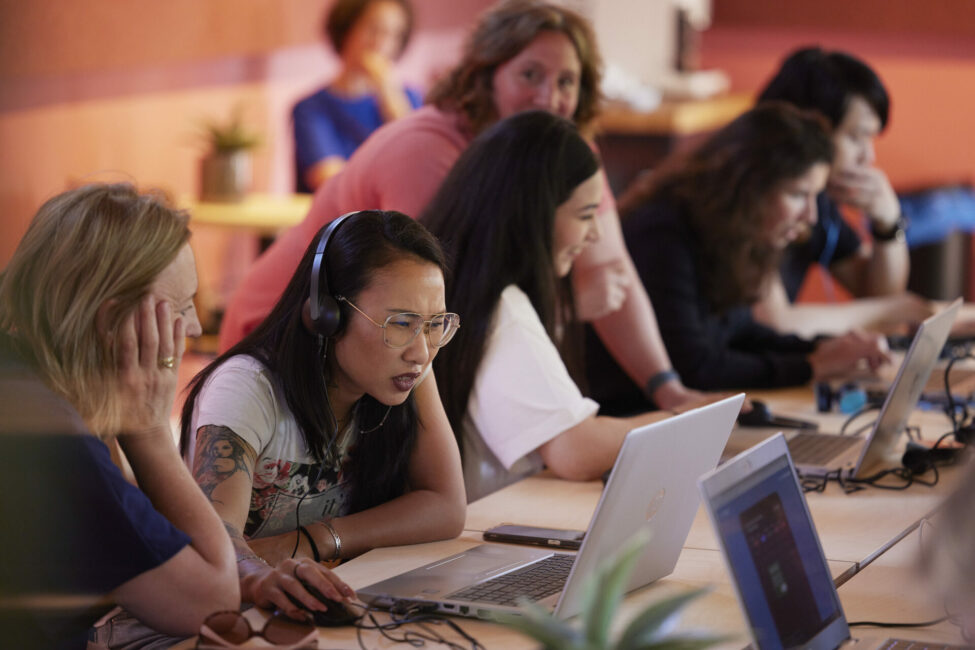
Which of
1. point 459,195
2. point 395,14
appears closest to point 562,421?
point 459,195

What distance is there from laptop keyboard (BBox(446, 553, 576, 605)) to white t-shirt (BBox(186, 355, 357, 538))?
0.36 meters

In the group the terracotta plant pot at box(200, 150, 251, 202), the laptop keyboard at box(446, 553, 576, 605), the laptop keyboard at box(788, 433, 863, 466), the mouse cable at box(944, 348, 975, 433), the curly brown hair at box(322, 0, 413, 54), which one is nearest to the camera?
the laptop keyboard at box(446, 553, 576, 605)

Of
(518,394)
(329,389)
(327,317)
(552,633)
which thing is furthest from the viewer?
(518,394)

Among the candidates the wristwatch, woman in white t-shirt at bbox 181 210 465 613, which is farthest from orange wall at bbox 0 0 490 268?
woman in white t-shirt at bbox 181 210 465 613

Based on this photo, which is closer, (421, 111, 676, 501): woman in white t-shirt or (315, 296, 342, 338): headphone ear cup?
(315, 296, 342, 338): headphone ear cup

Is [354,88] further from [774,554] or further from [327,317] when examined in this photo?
[774,554]

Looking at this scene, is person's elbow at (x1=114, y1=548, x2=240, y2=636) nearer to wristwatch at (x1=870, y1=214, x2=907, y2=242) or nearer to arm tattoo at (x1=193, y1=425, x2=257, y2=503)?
arm tattoo at (x1=193, y1=425, x2=257, y2=503)

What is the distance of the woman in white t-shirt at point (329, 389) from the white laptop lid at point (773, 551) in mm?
552

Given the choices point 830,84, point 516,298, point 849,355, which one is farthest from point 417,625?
point 830,84

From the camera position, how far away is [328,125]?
15.5 feet

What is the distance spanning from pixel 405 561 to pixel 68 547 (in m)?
0.51

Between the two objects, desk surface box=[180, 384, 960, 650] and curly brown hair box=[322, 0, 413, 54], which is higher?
curly brown hair box=[322, 0, 413, 54]

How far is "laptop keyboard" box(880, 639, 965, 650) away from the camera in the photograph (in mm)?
1371

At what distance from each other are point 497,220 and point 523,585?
2.45 feet
